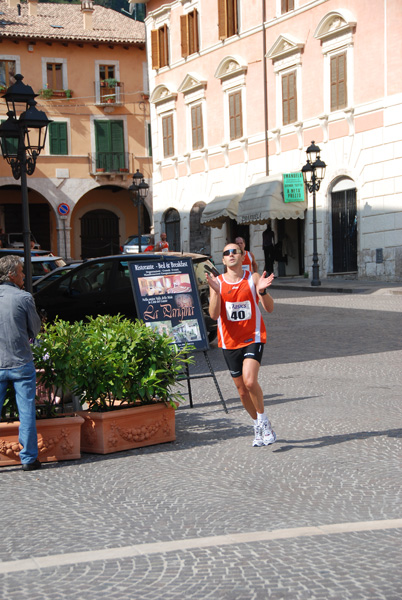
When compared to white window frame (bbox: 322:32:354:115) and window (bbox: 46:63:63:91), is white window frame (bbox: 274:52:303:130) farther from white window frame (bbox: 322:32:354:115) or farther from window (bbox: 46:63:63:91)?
window (bbox: 46:63:63:91)

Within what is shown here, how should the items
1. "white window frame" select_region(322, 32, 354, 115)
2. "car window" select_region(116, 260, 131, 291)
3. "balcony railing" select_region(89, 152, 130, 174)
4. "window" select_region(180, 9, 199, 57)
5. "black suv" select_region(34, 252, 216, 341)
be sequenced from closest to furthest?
"black suv" select_region(34, 252, 216, 341)
"car window" select_region(116, 260, 131, 291)
"white window frame" select_region(322, 32, 354, 115)
"window" select_region(180, 9, 199, 57)
"balcony railing" select_region(89, 152, 130, 174)

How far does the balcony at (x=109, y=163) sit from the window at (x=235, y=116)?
15556 millimetres

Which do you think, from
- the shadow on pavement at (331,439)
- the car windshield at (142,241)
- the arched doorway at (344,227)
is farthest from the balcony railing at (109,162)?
the shadow on pavement at (331,439)

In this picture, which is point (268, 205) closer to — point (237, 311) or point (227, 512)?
point (237, 311)

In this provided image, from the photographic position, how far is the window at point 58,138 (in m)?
50.2

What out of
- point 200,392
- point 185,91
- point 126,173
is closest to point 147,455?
point 200,392

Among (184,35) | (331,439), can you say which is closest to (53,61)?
(184,35)

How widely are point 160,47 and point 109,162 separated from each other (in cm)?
→ 1088

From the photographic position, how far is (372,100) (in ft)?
96.1

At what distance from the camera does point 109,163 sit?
51.2 m

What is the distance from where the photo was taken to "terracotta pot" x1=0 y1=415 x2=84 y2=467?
757 cm

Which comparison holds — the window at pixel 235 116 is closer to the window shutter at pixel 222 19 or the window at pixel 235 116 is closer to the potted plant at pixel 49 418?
the window shutter at pixel 222 19

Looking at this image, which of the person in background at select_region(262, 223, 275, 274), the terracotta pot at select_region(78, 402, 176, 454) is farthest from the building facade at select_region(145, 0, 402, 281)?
the terracotta pot at select_region(78, 402, 176, 454)

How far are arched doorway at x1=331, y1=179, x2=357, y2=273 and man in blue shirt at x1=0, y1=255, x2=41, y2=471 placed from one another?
79.0 feet
